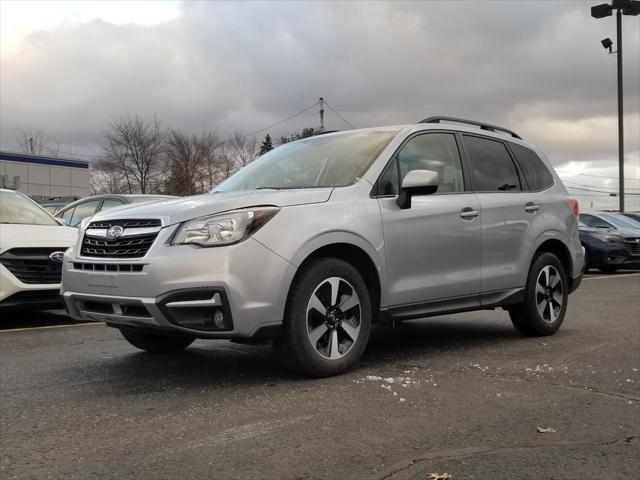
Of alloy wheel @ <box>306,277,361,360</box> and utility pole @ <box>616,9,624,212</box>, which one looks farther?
utility pole @ <box>616,9,624,212</box>

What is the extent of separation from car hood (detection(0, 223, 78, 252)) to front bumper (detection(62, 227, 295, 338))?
3.39 metres

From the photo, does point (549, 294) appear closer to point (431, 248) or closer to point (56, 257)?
point (431, 248)

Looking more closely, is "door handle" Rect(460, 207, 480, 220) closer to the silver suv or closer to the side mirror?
the silver suv

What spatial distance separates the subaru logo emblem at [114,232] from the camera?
4.32 m

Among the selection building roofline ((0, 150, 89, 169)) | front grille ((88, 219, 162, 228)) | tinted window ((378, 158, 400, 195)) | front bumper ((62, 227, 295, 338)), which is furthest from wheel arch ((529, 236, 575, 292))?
building roofline ((0, 150, 89, 169))

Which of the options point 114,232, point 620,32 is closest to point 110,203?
point 114,232

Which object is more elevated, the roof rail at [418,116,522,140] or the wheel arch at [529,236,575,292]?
the roof rail at [418,116,522,140]

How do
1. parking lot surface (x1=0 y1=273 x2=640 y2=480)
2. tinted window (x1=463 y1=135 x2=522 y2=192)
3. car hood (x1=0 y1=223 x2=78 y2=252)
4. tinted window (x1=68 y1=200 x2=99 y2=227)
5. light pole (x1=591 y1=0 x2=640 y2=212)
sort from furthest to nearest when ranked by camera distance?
light pole (x1=591 y1=0 x2=640 y2=212), tinted window (x1=68 y1=200 x2=99 y2=227), car hood (x1=0 y1=223 x2=78 y2=252), tinted window (x1=463 y1=135 x2=522 y2=192), parking lot surface (x1=0 y1=273 x2=640 y2=480)

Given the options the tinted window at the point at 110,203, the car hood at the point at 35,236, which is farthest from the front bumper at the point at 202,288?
the tinted window at the point at 110,203

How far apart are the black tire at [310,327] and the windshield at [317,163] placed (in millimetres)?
714

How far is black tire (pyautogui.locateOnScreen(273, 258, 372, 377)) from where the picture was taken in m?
4.25

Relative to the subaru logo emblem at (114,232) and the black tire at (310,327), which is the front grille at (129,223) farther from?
the black tire at (310,327)

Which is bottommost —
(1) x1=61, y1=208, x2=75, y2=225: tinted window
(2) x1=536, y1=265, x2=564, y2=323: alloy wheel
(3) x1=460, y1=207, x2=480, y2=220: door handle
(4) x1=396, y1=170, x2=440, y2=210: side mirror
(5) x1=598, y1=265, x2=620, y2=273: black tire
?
(5) x1=598, y1=265, x2=620, y2=273: black tire

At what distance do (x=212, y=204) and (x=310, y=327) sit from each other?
1028 mm
